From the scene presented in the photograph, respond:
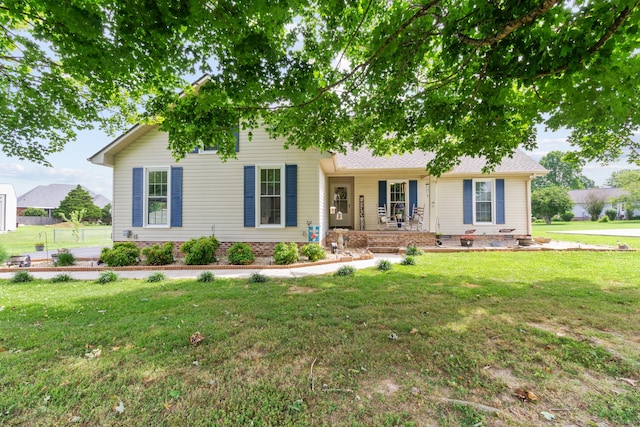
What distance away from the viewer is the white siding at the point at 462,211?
472 inches

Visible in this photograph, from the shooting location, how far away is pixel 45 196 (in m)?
45.9

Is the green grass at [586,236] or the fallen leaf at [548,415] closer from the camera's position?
the fallen leaf at [548,415]

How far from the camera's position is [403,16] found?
3760 millimetres

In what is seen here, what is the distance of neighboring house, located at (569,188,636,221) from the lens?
4229 centimetres

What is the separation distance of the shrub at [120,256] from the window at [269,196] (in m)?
3.90

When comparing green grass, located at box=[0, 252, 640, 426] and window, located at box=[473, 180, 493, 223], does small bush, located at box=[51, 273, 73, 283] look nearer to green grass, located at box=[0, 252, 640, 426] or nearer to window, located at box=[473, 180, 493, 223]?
green grass, located at box=[0, 252, 640, 426]

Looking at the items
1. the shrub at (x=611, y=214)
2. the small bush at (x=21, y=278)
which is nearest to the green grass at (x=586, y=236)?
the shrub at (x=611, y=214)

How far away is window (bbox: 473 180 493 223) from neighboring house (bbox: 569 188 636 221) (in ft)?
145

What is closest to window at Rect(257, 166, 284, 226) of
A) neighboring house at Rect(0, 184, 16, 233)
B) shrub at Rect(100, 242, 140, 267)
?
shrub at Rect(100, 242, 140, 267)

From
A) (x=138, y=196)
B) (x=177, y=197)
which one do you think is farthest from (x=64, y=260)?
(x=177, y=197)

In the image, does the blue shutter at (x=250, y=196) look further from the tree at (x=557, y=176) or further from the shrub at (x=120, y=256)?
the tree at (x=557, y=176)

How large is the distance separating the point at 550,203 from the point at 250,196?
4098 centimetres

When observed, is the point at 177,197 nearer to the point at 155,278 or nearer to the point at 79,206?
the point at 155,278

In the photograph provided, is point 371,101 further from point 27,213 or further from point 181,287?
point 27,213
